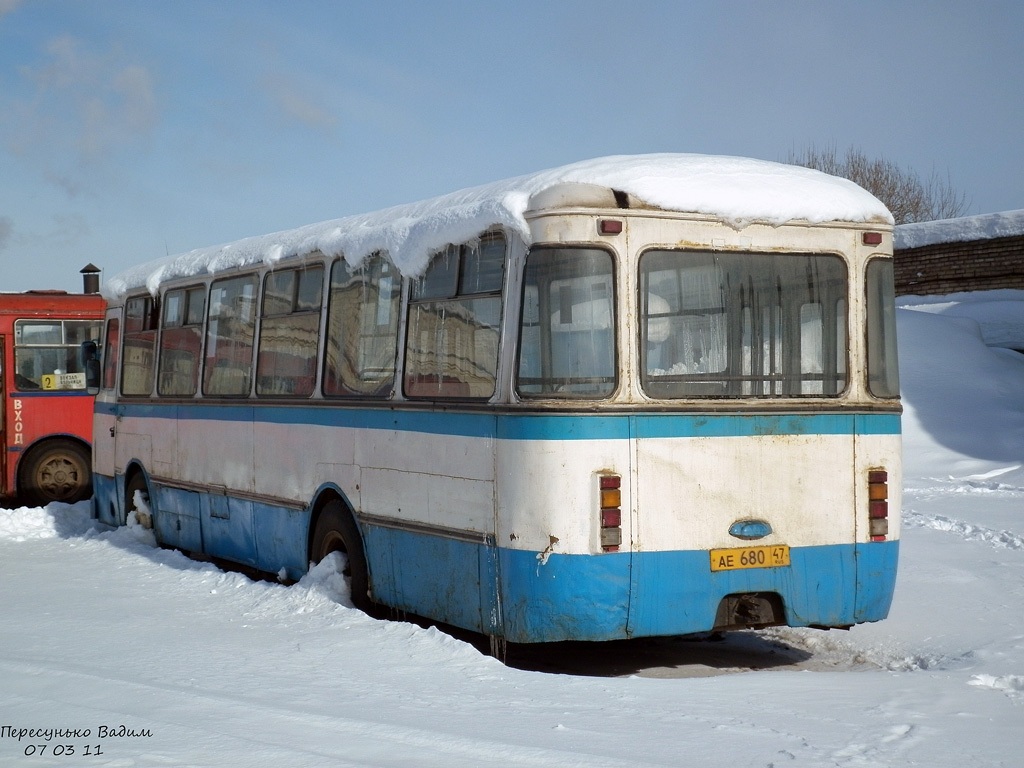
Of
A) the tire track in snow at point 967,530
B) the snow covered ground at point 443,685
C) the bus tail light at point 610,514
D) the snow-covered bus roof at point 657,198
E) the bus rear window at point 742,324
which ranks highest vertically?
the snow-covered bus roof at point 657,198

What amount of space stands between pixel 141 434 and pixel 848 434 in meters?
7.47

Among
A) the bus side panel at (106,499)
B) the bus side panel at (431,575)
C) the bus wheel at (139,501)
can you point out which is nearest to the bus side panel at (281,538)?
the bus side panel at (431,575)

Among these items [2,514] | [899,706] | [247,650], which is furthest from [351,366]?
[2,514]

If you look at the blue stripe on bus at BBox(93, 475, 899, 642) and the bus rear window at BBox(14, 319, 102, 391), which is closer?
the blue stripe on bus at BBox(93, 475, 899, 642)

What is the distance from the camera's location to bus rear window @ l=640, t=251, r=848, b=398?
282 inches

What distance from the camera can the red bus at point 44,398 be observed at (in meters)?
17.8

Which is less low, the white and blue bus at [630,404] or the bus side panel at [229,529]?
the white and blue bus at [630,404]

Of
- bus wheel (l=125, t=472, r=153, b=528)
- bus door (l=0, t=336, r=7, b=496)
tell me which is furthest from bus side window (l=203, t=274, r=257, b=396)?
bus door (l=0, t=336, r=7, b=496)

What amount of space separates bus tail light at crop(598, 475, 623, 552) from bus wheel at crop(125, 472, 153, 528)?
6829 mm

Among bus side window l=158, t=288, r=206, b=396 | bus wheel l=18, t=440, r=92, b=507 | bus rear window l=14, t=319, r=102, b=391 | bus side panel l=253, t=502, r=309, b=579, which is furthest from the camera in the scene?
bus rear window l=14, t=319, r=102, b=391

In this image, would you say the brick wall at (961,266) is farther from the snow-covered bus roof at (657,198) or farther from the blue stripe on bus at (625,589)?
the blue stripe on bus at (625,589)

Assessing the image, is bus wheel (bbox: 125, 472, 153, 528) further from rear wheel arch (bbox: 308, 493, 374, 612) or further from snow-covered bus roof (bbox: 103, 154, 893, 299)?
snow-covered bus roof (bbox: 103, 154, 893, 299)

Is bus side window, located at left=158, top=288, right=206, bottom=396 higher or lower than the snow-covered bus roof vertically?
lower

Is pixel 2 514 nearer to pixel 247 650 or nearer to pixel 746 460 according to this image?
pixel 247 650
